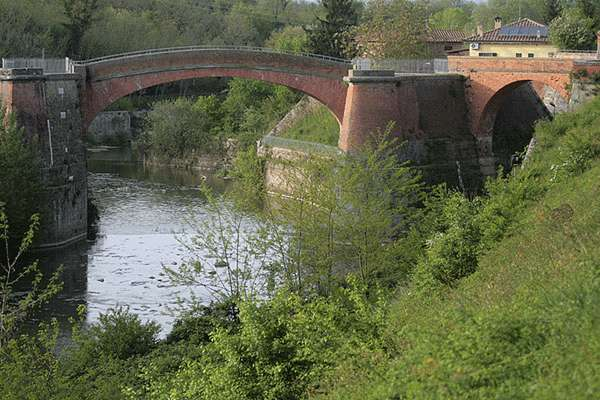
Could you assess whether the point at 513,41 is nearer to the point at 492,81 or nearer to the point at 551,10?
the point at 551,10

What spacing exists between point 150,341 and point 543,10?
149ft

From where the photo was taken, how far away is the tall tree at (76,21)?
60812 millimetres

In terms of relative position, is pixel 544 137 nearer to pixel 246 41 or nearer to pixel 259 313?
pixel 259 313

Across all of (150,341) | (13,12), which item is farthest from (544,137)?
(13,12)

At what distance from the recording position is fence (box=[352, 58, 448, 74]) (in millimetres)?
38375

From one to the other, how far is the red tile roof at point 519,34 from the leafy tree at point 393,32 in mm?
4387

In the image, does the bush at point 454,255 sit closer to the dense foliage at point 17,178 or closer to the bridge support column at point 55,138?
the dense foliage at point 17,178

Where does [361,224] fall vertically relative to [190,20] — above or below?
below

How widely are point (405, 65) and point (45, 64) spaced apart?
1421 centimetres

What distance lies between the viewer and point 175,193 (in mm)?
42531

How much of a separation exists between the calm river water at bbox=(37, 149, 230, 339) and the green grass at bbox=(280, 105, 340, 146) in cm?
462

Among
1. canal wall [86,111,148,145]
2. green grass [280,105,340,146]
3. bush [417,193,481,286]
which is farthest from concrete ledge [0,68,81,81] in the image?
canal wall [86,111,148,145]

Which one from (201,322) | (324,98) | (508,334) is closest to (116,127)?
(324,98)

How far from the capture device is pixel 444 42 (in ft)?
175
